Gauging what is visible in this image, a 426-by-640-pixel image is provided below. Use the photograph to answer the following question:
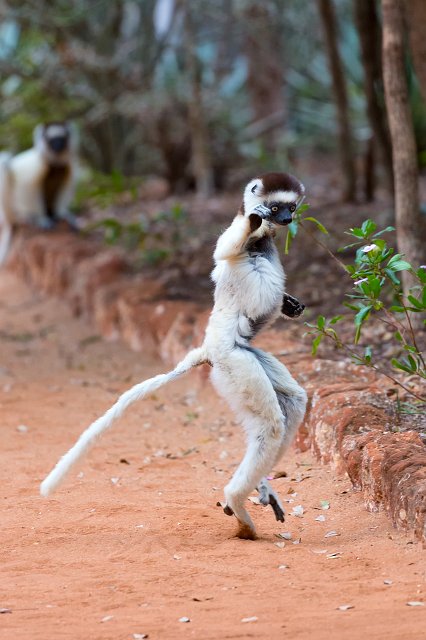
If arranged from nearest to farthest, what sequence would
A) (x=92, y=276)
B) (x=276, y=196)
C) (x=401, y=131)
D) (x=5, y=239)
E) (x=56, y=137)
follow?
1. (x=276, y=196)
2. (x=401, y=131)
3. (x=92, y=276)
4. (x=56, y=137)
5. (x=5, y=239)

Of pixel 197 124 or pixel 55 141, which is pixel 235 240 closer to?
pixel 197 124

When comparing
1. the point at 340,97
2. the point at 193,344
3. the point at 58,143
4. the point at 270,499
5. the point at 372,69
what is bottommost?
the point at 270,499

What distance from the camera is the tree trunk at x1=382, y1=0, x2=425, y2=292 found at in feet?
17.1

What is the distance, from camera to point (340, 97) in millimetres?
8766

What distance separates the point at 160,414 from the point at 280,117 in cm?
887

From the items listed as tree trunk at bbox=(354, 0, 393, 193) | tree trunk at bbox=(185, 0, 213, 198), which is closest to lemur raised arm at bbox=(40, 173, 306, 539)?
tree trunk at bbox=(354, 0, 393, 193)

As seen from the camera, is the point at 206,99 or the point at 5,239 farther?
the point at 206,99

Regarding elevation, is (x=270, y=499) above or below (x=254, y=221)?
below

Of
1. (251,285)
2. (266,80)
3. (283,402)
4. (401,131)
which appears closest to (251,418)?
(283,402)

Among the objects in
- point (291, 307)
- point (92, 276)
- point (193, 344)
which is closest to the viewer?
point (291, 307)

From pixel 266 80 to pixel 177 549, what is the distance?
1148 centimetres

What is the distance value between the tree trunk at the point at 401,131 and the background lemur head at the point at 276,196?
5.12 feet

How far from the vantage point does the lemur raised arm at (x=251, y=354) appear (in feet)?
11.8

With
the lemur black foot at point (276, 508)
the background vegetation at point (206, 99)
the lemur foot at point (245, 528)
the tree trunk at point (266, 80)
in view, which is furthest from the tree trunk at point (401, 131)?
the tree trunk at point (266, 80)
